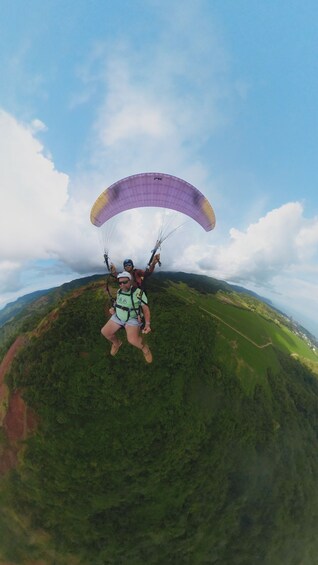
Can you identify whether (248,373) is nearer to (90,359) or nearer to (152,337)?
(152,337)

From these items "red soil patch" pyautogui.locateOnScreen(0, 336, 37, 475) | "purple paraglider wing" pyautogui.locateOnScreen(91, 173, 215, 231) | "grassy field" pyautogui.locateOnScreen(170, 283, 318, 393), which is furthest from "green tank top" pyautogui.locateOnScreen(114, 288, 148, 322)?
"grassy field" pyautogui.locateOnScreen(170, 283, 318, 393)

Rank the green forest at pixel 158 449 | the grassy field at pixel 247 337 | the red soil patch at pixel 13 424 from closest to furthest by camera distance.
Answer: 1. the green forest at pixel 158 449
2. the red soil patch at pixel 13 424
3. the grassy field at pixel 247 337

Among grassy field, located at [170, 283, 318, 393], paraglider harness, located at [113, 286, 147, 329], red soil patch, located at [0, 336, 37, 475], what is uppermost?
paraglider harness, located at [113, 286, 147, 329]

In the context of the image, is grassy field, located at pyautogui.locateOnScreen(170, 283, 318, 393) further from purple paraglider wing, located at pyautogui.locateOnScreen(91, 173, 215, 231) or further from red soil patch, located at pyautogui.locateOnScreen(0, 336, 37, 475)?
red soil patch, located at pyautogui.locateOnScreen(0, 336, 37, 475)

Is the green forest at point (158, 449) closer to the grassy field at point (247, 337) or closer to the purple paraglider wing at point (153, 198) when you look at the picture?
the grassy field at point (247, 337)

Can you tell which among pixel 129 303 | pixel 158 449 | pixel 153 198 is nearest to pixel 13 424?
pixel 158 449

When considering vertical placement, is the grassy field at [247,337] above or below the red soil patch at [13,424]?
above

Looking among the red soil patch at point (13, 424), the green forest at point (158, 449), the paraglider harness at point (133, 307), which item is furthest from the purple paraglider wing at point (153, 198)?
the red soil patch at point (13, 424)
